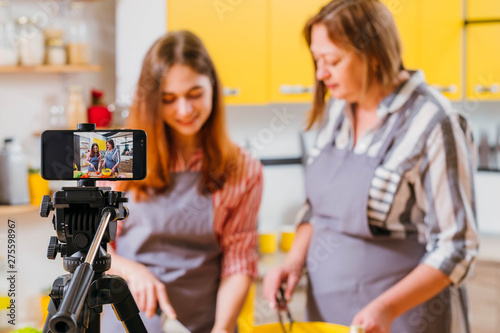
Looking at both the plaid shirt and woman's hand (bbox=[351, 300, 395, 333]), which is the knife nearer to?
woman's hand (bbox=[351, 300, 395, 333])

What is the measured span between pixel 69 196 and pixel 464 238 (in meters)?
1.04

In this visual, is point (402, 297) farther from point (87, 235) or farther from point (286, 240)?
point (286, 240)

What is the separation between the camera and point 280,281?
1.50 m

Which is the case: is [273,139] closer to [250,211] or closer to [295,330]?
[250,211]

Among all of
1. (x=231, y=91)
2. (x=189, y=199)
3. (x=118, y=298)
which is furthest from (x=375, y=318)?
(x=231, y=91)

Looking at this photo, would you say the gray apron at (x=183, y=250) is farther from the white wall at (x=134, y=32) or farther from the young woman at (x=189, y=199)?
the white wall at (x=134, y=32)

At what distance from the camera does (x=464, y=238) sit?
55.5 inches

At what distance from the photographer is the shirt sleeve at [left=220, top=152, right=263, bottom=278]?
1525 mm

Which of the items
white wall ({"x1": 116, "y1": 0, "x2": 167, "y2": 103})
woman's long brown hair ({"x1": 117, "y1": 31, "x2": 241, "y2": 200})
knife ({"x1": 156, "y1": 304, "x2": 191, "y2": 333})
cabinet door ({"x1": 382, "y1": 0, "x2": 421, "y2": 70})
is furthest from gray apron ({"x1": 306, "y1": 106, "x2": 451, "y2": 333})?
cabinet door ({"x1": 382, "y1": 0, "x2": 421, "y2": 70})

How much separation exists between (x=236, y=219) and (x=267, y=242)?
1.19 meters

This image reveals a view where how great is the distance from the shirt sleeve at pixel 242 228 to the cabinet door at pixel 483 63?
1.70 metres

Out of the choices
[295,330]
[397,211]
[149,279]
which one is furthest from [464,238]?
[149,279]

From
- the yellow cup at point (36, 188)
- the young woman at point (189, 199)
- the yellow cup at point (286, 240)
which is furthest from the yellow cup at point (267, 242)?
the young woman at point (189, 199)

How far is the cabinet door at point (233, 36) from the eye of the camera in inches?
93.3
